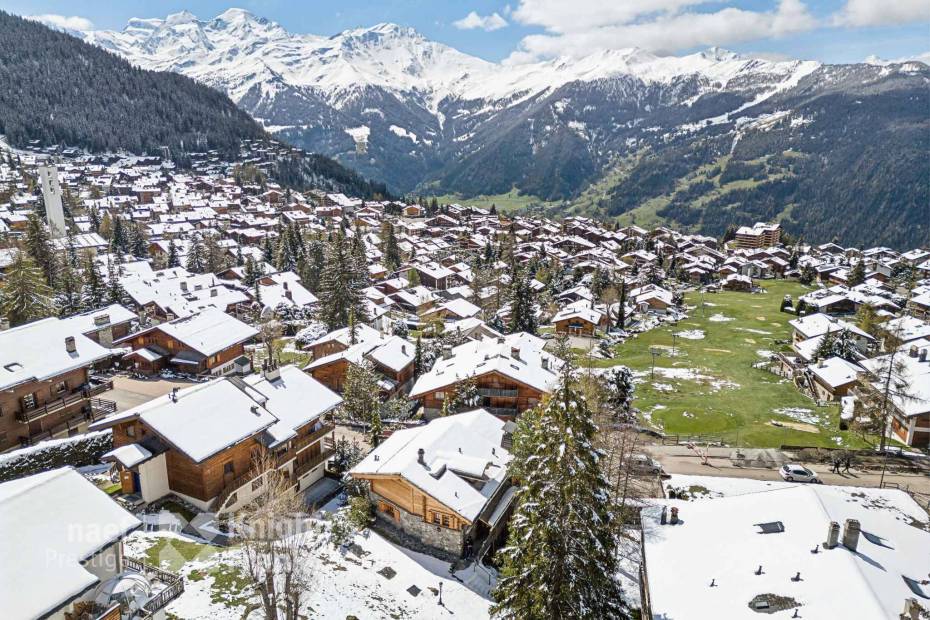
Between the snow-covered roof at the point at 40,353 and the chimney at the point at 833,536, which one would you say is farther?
the snow-covered roof at the point at 40,353

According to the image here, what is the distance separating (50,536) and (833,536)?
28146 mm

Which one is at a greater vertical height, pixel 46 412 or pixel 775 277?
pixel 46 412

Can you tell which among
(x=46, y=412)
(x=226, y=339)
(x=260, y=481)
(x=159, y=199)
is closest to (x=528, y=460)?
(x=260, y=481)

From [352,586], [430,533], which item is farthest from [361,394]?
[352,586]

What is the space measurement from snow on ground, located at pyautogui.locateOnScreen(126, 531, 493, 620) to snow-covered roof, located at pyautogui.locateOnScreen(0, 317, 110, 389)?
18110mm

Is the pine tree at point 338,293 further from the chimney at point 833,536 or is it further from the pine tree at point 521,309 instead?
the chimney at point 833,536

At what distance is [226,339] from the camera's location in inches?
2323

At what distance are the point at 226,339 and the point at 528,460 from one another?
4791 centimetres

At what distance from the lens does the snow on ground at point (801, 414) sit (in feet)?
178

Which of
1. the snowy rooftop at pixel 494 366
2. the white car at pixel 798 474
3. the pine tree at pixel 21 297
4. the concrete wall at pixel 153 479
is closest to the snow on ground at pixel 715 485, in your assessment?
the white car at pixel 798 474

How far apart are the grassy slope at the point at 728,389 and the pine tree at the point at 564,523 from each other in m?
33.6

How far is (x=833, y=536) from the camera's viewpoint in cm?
2172

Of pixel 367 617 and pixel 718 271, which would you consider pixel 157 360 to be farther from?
pixel 718 271

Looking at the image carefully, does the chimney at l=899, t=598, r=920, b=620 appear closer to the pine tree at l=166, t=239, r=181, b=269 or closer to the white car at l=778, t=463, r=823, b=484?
the white car at l=778, t=463, r=823, b=484
